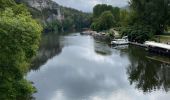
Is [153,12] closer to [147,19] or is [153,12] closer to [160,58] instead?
[147,19]

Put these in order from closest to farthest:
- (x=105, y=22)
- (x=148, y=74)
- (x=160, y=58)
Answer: (x=148, y=74), (x=160, y=58), (x=105, y=22)

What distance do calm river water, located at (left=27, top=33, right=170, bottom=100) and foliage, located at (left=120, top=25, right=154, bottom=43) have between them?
1544cm

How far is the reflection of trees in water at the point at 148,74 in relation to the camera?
175 feet

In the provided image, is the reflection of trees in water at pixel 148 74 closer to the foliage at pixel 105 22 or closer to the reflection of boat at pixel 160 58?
the reflection of boat at pixel 160 58

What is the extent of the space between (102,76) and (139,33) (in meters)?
47.6

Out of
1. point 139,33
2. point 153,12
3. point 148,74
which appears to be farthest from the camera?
point 153,12

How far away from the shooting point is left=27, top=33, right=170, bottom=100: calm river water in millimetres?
48938

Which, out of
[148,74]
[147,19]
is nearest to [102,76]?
[148,74]

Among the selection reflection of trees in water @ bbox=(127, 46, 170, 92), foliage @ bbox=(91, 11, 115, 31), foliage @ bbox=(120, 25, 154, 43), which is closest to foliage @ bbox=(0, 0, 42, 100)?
reflection of trees in water @ bbox=(127, 46, 170, 92)

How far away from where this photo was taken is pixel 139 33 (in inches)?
4168

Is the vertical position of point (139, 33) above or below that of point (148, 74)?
above

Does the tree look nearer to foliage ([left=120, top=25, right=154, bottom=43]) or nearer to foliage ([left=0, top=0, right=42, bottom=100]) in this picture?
foliage ([left=120, top=25, right=154, bottom=43])

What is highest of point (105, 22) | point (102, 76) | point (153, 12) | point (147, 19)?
point (153, 12)

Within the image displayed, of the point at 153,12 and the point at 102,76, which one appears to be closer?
the point at 102,76
